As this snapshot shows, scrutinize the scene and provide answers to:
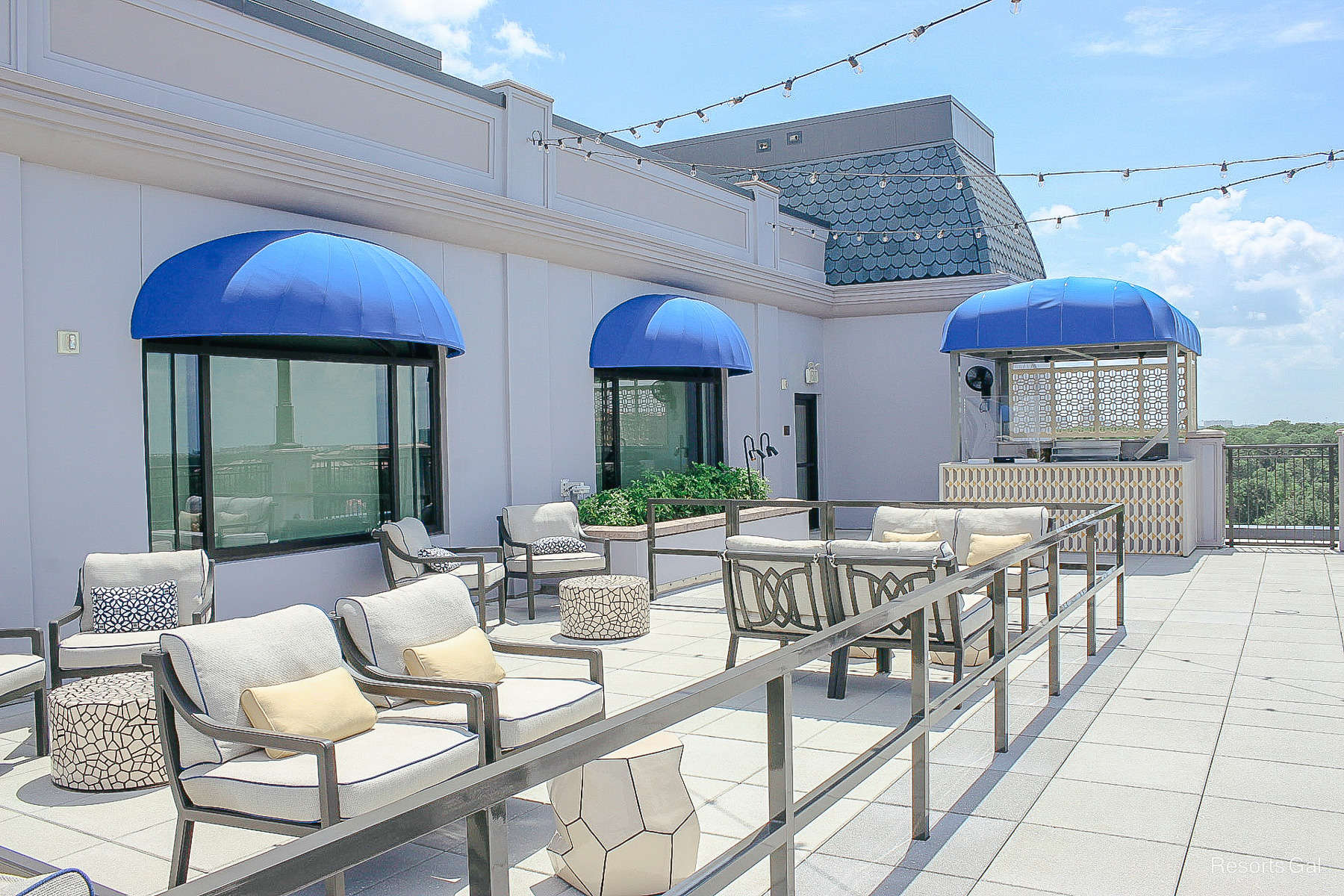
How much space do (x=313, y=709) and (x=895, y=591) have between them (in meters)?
A: 3.28

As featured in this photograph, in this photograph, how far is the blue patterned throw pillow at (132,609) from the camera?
653 cm

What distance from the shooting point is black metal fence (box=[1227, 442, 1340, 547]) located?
13.6 meters

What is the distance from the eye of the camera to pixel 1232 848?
391 cm

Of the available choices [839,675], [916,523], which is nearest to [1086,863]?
[839,675]

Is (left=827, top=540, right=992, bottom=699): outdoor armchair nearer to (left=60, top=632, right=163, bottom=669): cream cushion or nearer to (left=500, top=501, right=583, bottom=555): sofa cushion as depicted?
(left=60, top=632, right=163, bottom=669): cream cushion

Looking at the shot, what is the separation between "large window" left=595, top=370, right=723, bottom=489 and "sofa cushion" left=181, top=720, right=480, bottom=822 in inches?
346

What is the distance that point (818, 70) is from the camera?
880cm

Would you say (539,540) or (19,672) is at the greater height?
(539,540)

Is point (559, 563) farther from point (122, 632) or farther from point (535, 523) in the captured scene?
point (122, 632)

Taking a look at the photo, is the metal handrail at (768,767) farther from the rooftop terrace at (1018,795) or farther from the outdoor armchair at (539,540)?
the outdoor armchair at (539,540)

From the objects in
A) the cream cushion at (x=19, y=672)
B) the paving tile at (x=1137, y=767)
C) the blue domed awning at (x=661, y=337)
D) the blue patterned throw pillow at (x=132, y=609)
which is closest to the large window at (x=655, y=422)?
the blue domed awning at (x=661, y=337)

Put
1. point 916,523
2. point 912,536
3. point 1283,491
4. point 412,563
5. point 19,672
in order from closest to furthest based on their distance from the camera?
1. point 19,672
2. point 912,536
3. point 916,523
4. point 412,563
5. point 1283,491

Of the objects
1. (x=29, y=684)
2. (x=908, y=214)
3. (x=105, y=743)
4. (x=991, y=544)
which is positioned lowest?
(x=105, y=743)

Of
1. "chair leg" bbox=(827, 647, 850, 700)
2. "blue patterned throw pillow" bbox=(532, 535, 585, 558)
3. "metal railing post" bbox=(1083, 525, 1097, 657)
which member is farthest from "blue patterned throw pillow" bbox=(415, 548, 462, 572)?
"metal railing post" bbox=(1083, 525, 1097, 657)
